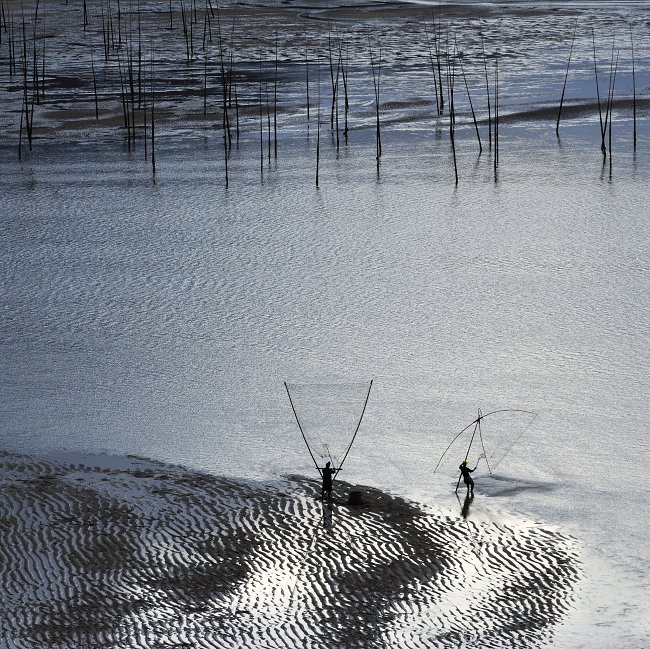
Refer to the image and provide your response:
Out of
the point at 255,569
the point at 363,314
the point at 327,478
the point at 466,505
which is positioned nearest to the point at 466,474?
the point at 466,505

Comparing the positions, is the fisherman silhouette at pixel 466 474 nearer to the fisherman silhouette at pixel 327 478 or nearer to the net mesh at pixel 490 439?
the net mesh at pixel 490 439

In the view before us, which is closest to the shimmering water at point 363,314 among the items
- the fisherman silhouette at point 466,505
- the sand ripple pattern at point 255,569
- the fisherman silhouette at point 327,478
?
the fisherman silhouette at point 466,505

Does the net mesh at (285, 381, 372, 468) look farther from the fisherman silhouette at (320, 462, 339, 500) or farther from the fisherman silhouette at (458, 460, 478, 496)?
the fisherman silhouette at (458, 460, 478, 496)

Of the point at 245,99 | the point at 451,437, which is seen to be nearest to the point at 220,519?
the point at 451,437

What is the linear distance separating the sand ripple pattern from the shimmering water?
0.43 meters

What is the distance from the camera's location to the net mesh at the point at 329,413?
9.47 metres

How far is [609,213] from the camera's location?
17.2m

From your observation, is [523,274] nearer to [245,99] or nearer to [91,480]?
[91,480]

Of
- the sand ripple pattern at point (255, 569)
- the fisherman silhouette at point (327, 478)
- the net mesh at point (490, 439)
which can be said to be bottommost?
the sand ripple pattern at point (255, 569)

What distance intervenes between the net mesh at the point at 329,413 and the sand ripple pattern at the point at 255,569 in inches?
25.5

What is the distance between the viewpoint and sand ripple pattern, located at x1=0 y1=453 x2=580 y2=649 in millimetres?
6902

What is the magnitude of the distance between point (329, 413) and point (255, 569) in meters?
2.68

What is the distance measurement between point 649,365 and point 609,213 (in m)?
6.33

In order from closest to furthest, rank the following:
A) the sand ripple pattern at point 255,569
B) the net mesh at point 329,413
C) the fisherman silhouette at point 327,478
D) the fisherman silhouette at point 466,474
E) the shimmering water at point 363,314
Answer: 1. the sand ripple pattern at point 255,569
2. the fisherman silhouette at point 327,478
3. the fisherman silhouette at point 466,474
4. the shimmering water at point 363,314
5. the net mesh at point 329,413
